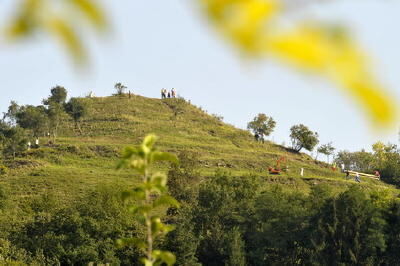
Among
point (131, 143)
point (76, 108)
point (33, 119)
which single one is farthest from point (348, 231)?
point (76, 108)

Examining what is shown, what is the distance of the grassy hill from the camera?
6241cm

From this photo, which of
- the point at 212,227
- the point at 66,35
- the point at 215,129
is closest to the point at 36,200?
the point at 212,227

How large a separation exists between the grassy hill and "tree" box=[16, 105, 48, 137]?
1.55 metres

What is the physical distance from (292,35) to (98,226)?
160 feet

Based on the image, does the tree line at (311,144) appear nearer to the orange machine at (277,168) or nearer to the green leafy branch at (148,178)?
the orange machine at (277,168)

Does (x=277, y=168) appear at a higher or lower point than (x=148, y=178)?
higher

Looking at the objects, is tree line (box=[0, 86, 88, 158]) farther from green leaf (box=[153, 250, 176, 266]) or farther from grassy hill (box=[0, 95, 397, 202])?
green leaf (box=[153, 250, 176, 266])

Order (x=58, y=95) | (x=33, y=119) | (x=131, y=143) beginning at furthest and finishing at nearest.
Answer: (x=58, y=95) → (x=33, y=119) → (x=131, y=143)

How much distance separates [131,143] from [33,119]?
1008 cm

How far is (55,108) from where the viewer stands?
77.1 meters

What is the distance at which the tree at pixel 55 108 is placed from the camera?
76.9 m

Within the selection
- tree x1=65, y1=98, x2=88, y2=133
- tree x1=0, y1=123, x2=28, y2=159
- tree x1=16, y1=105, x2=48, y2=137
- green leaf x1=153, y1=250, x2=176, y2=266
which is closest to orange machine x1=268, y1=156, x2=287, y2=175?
tree x1=65, y1=98, x2=88, y2=133

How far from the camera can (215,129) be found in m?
85.6

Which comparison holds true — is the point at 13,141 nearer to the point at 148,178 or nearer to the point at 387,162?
the point at 387,162
